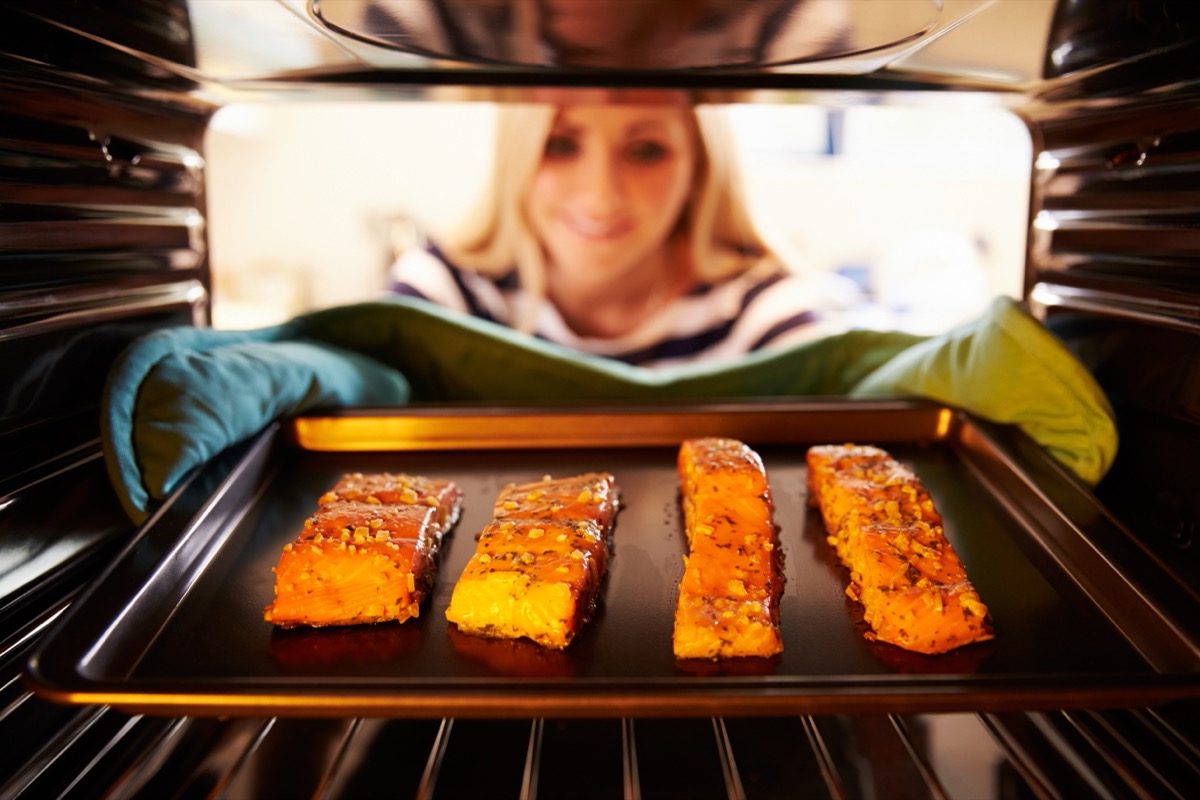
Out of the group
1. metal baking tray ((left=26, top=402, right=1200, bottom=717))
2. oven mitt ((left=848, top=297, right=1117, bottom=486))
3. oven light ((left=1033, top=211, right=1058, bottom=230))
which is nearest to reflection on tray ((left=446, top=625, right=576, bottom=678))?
metal baking tray ((left=26, top=402, right=1200, bottom=717))

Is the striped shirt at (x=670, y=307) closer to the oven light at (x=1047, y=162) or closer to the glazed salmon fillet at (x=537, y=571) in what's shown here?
the oven light at (x=1047, y=162)

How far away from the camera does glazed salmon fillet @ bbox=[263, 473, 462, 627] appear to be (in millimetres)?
1070

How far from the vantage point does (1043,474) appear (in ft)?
4.40

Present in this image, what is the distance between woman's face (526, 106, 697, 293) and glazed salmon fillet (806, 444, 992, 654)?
158 cm

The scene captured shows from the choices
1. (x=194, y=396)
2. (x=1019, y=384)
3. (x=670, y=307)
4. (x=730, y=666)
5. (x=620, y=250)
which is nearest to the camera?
(x=730, y=666)

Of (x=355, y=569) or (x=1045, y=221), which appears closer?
(x=355, y=569)

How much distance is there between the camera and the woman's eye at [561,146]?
2.81 metres

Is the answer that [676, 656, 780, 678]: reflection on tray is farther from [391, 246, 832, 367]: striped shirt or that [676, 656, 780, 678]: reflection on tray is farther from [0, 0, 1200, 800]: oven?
[391, 246, 832, 367]: striped shirt

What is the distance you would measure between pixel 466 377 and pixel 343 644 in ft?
2.87

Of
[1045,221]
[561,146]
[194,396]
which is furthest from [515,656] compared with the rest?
[561,146]

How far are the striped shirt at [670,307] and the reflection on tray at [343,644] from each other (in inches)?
75.3

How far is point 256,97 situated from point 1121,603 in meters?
1.55

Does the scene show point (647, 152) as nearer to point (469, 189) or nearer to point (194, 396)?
point (194, 396)

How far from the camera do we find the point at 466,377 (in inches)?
72.2
